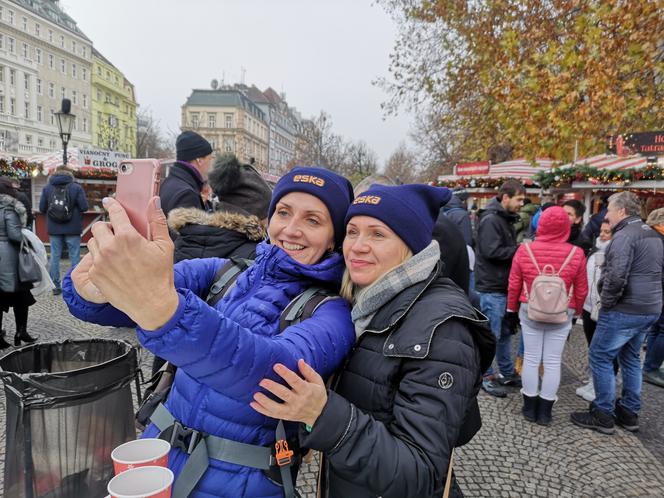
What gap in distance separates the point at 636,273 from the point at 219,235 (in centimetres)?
353

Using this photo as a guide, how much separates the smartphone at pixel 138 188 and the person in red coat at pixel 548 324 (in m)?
3.86

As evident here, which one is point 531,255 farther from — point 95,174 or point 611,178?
point 95,174

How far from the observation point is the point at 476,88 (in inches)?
511

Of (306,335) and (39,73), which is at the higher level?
(39,73)

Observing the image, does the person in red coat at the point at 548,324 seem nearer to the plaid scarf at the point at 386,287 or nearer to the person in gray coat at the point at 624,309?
the person in gray coat at the point at 624,309

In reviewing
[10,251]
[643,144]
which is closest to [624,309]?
[643,144]

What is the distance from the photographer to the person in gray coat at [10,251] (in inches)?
199

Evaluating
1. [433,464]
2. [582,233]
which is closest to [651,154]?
[582,233]

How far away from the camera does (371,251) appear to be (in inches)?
62.1

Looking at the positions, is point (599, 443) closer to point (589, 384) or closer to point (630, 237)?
point (589, 384)

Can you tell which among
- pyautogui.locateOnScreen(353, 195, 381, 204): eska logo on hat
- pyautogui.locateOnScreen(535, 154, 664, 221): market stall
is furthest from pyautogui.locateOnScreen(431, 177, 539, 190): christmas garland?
pyautogui.locateOnScreen(353, 195, 381, 204): eska logo on hat

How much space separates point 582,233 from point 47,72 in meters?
66.8

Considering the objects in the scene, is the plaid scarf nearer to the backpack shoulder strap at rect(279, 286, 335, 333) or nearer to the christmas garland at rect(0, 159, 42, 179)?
the backpack shoulder strap at rect(279, 286, 335, 333)

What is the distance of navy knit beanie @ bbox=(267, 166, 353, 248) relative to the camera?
1.67 meters
